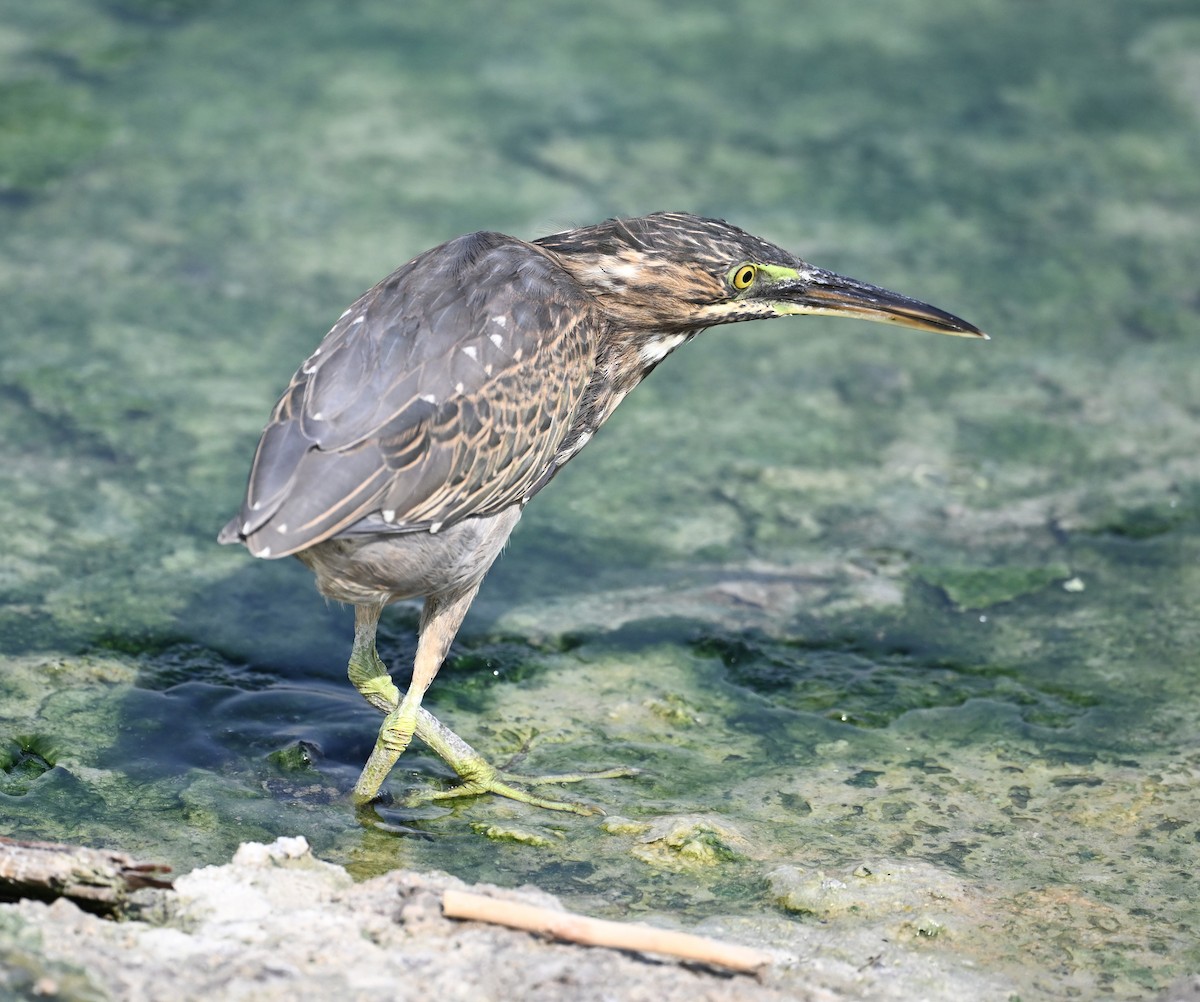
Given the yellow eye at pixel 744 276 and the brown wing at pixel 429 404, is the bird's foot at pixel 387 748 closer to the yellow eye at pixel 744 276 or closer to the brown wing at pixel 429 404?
the brown wing at pixel 429 404

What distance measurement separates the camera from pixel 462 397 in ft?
14.7

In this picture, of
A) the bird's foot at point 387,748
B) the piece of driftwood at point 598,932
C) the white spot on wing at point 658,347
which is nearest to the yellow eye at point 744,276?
the white spot on wing at point 658,347

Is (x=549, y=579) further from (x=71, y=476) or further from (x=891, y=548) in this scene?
(x=71, y=476)

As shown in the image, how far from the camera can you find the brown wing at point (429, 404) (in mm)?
4207

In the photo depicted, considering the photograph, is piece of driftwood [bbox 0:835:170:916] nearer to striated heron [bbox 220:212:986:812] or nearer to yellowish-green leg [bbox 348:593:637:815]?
striated heron [bbox 220:212:986:812]

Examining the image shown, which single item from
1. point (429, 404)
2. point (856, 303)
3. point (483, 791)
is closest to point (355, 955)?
point (483, 791)

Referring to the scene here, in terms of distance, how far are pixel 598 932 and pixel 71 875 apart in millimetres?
1174

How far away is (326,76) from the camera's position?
9250mm

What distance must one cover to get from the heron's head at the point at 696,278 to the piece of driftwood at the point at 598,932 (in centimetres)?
219

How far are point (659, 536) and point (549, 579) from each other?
53 cm

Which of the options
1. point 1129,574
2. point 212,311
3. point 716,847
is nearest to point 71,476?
point 212,311

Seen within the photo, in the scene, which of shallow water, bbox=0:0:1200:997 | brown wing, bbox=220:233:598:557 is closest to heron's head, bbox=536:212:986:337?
brown wing, bbox=220:233:598:557

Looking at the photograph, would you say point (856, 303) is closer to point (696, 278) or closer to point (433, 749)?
point (696, 278)

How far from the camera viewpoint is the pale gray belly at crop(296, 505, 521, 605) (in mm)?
4359
